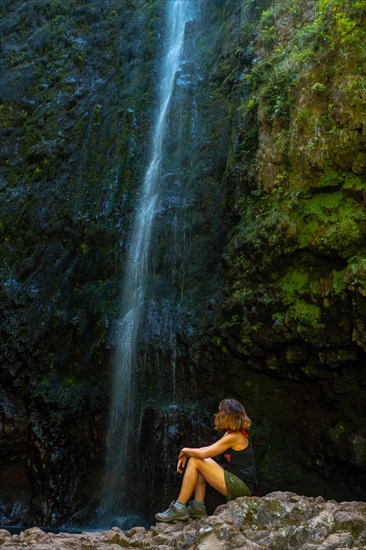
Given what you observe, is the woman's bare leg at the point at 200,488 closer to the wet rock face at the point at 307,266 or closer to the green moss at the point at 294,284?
the wet rock face at the point at 307,266

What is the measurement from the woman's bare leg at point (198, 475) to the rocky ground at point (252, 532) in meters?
0.26

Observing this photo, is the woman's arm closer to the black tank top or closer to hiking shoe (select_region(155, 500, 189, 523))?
the black tank top

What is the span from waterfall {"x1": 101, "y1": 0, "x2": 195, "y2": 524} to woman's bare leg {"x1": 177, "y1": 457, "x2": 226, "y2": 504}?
14.4 ft

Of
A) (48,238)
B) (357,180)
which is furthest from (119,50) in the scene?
(357,180)

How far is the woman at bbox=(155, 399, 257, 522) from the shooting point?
4.57 metres

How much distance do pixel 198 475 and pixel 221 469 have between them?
222 millimetres

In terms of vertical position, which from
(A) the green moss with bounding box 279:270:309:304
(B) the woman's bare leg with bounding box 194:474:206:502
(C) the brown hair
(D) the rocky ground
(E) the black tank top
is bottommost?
(D) the rocky ground

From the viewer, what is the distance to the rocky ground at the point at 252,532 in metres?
3.73

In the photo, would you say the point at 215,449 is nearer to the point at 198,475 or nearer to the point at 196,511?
the point at 198,475

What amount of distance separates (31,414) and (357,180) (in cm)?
767

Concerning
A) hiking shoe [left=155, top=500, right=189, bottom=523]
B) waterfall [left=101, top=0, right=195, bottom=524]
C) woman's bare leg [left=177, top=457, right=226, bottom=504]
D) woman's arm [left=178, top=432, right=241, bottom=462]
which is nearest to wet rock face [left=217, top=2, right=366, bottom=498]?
waterfall [left=101, top=0, right=195, bottom=524]

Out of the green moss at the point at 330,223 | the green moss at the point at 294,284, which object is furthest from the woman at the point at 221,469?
the green moss at the point at 330,223

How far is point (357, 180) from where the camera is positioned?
23.4ft

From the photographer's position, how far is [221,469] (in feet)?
15.1
